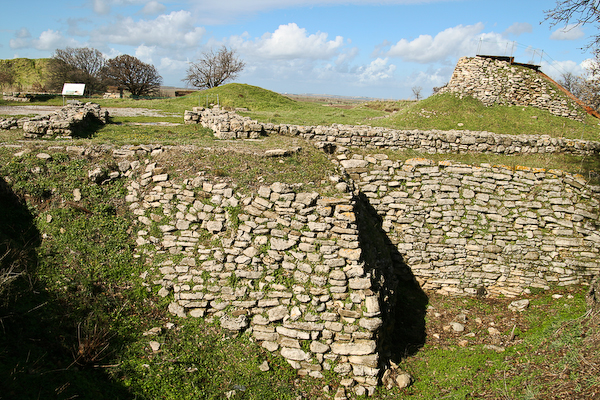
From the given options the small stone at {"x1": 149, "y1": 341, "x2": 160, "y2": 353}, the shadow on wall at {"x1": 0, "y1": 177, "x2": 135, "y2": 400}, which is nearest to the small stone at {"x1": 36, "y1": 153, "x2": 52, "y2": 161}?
the shadow on wall at {"x1": 0, "y1": 177, "x2": 135, "y2": 400}

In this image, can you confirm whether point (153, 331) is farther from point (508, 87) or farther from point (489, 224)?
point (508, 87)

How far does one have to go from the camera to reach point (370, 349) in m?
6.23

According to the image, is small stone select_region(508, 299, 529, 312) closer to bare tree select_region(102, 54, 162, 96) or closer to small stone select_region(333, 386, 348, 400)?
small stone select_region(333, 386, 348, 400)

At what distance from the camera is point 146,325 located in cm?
628

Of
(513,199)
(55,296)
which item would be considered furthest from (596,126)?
(55,296)

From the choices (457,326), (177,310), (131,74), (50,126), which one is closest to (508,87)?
(457,326)

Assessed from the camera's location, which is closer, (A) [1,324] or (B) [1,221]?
(A) [1,324]

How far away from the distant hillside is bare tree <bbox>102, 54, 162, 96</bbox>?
661 centimetres

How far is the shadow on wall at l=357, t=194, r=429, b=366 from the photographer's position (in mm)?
7219

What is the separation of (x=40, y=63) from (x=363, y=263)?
52741 millimetres

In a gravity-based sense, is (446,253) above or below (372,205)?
below

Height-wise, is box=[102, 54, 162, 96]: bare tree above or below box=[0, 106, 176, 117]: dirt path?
above

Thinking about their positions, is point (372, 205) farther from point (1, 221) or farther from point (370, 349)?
point (1, 221)

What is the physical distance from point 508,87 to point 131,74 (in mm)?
42213
